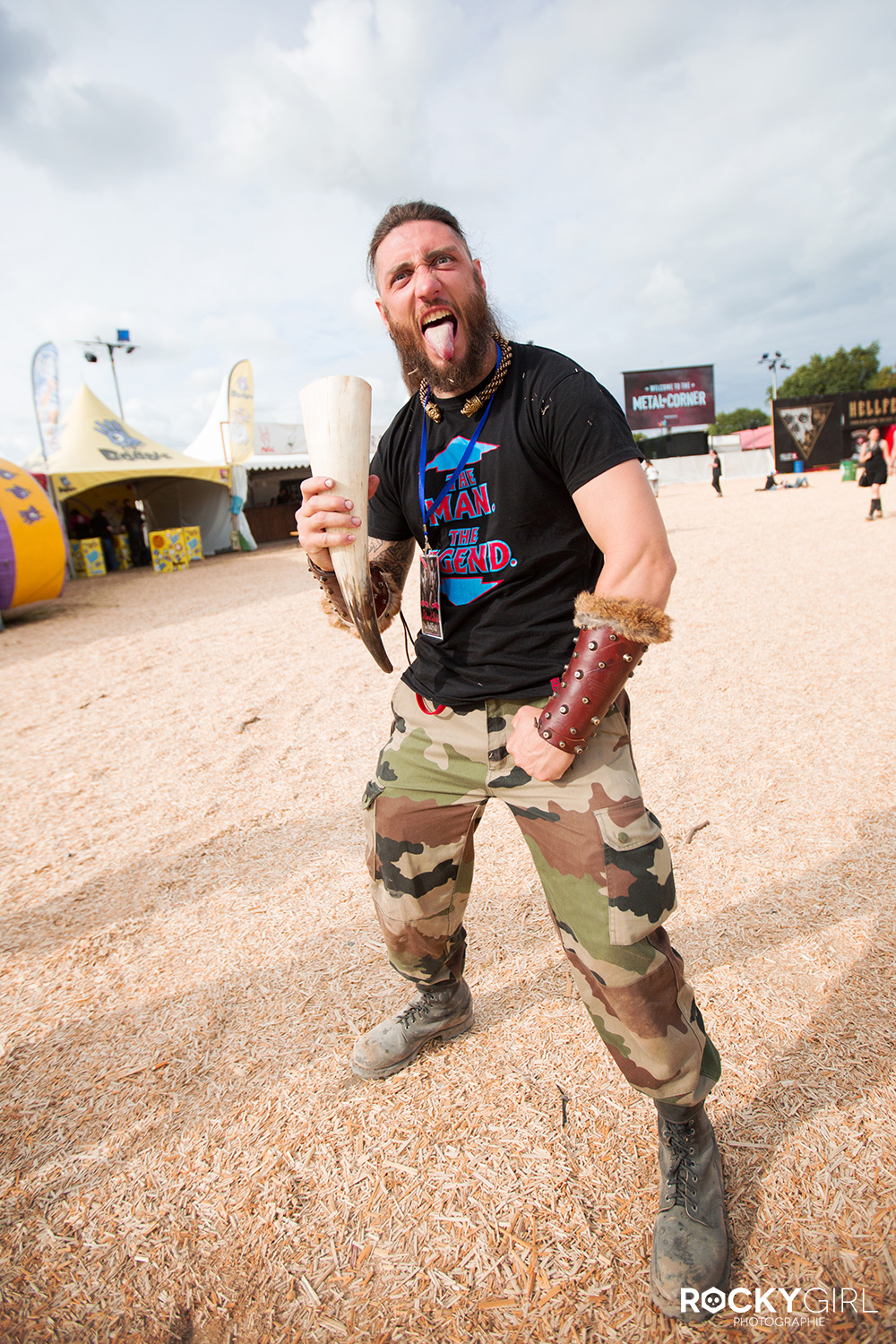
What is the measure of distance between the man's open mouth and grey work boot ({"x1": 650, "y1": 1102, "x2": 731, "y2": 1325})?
1.83 meters

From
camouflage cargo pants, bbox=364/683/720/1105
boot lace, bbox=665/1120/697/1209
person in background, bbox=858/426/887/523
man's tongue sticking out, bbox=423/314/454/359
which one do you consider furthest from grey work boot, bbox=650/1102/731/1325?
person in background, bbox=858/426/887/523

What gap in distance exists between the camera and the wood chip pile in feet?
5.01

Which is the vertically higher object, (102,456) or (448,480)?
(102,456)

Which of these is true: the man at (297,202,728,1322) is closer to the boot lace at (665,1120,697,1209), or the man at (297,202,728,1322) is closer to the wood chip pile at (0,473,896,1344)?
the boot lace at (665,1120,697,1209)

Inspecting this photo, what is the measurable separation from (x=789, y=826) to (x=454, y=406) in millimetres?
2595

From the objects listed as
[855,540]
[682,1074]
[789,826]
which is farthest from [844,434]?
[682,1074]

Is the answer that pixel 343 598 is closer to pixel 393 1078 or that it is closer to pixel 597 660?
pixel 597 660

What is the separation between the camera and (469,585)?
5.70 ft

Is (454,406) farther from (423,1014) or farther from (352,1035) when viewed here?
(352,1035)

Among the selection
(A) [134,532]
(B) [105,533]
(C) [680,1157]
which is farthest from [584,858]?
(A) [134,532]

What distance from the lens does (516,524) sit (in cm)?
162

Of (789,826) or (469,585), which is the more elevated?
(469,585)

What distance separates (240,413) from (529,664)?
70.3 feet

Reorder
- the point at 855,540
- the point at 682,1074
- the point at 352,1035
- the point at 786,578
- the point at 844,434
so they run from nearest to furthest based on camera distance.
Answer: the point at 682,1074
the point at 352,1035
the point at 786,578
the point at 855,540
the point at 844,434
